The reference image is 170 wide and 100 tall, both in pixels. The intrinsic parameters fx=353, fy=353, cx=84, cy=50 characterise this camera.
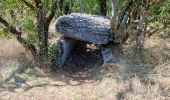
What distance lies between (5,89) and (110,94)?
275 cm

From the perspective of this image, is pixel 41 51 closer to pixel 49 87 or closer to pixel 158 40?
pixel 49 87

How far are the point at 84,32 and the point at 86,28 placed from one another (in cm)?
13

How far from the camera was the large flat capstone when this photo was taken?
33.3 ft

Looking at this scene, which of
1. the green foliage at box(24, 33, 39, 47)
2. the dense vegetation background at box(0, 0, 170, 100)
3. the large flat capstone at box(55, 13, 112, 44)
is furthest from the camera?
the green foliage at box(24, 33, 39, 47)

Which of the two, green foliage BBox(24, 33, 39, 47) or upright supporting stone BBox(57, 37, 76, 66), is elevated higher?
green foliage BBox(24, 33, 39, 47)

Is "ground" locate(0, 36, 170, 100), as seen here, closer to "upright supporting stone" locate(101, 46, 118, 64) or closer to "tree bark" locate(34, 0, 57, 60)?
"upright supporting stone" locate(101, 46, 118, 64)

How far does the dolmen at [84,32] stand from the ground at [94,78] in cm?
42

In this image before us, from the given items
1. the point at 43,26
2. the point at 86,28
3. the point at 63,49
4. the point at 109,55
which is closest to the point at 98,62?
the point at 109,55

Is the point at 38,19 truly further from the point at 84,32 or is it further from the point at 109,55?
the point at 109,55

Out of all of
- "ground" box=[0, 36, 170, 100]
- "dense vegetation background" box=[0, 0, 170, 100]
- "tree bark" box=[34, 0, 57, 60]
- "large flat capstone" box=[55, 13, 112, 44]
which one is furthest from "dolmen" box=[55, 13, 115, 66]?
"tree bark" box=[34, 0, 57, 60]

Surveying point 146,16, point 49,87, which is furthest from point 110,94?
point 146,16

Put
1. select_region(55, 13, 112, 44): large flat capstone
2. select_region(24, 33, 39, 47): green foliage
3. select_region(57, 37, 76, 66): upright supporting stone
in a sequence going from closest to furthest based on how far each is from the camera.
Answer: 1. select_region(55, 13, 112, 44): large flat capstone
2. select_region(24, 33, 39, 47): green foliage
3. select_region(57, 37, 76, 66): upright supporting stone

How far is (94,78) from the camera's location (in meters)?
9.49

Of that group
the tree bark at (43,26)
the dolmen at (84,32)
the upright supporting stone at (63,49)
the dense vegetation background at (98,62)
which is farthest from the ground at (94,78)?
the tree bark at (43,26)
